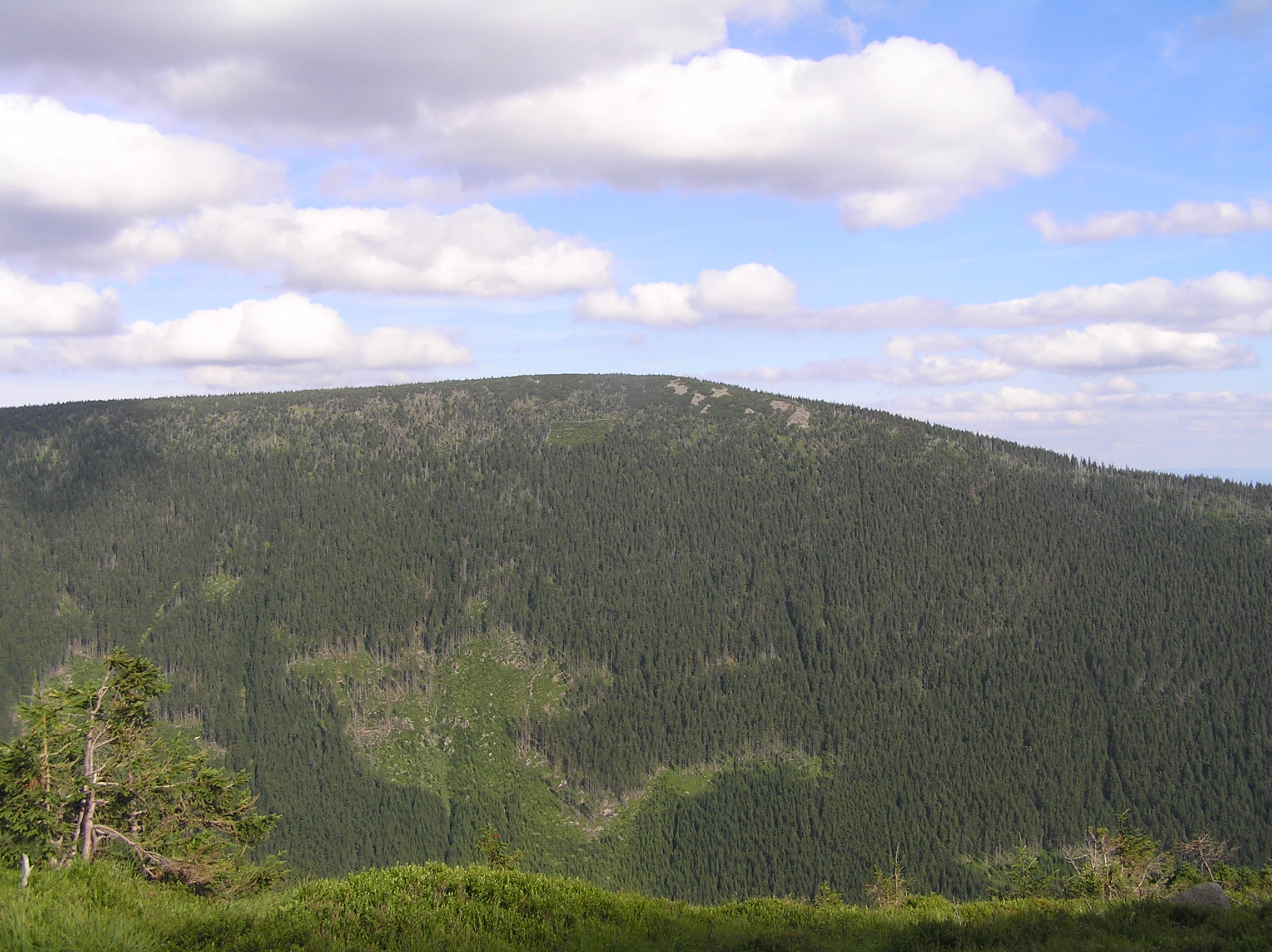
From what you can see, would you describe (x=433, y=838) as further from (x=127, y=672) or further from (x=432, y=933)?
(x=432, y=933)

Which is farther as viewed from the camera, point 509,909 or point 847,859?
point 847,859

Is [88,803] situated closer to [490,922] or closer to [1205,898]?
[490,922]

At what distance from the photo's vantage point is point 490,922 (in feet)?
72.9

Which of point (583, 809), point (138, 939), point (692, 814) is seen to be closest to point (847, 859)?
point (692, 814)

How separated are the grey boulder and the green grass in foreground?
1.35 meters

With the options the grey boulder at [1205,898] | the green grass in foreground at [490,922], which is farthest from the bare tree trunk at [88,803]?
the grey boulder at [1205,898]

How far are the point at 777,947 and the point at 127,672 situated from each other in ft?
96.9

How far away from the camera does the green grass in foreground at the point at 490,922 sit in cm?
1778

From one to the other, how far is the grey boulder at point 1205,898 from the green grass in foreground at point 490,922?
4.42 ft

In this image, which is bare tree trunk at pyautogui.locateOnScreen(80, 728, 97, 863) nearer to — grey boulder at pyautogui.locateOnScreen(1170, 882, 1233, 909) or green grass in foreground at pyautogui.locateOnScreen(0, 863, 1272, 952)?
green grass in foreground at pyautogui.locateOnScreen(0, 863, 1272, 952)

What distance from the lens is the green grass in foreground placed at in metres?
17.8

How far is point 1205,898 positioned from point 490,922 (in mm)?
26541

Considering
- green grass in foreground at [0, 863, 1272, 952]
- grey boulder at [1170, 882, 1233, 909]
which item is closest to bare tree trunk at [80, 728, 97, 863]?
green grass in foreground at [0, 863, 1272, 952]

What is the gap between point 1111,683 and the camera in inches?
7781
